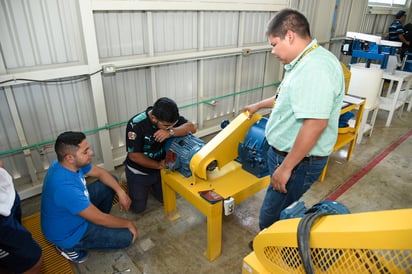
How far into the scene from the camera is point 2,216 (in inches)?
53.9

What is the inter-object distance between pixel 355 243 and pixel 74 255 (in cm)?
172

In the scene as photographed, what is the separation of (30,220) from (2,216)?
3.06 feet

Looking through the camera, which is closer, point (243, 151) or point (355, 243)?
point (355, 243)

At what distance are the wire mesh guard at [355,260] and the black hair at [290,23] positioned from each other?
0.93 meters

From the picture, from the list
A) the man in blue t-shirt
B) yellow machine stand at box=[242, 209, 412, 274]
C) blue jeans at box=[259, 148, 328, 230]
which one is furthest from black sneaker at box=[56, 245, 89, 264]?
A: yellow machine stand at box=[242, 209, 412, 274]

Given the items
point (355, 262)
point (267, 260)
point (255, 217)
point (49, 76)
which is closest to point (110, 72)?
point (49, 76)

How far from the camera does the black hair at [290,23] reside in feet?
4.01

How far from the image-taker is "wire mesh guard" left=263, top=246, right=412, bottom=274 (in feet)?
1.96

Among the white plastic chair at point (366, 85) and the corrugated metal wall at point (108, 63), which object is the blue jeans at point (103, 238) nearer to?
the corrugated metal wall at point (108, 63)

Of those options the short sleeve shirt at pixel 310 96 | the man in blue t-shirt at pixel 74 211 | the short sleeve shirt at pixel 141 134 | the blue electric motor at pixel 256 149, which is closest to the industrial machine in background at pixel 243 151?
the blue electric motor at pixel 256 149

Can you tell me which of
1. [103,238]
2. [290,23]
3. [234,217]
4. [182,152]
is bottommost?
[234,217]

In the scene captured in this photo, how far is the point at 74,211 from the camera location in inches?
59.8

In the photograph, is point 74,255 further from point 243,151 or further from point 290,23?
point 290,23

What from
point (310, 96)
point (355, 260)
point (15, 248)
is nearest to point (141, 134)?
point (15, 248)
